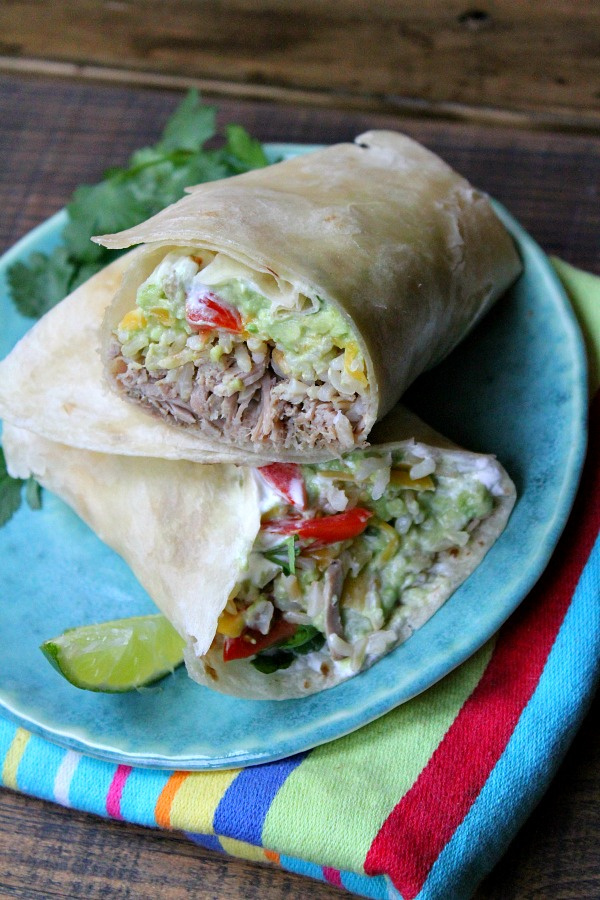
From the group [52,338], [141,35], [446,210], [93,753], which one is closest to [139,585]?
[93,753]

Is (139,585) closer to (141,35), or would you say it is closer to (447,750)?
(447,750)

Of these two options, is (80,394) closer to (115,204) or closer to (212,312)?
(212,312)

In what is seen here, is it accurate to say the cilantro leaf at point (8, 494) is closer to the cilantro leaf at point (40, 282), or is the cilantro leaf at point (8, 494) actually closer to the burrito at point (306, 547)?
the burrito at point (306, 547)

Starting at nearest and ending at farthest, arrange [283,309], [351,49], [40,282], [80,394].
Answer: [283,309] < [80,394] < [40,282] < [351,49]

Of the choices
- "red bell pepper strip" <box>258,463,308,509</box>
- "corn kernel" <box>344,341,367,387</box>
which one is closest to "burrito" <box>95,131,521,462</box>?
"corn kernel" <box>344,341,367,387</box>

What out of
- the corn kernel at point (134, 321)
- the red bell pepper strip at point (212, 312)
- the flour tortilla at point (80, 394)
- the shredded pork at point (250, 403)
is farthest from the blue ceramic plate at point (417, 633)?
the red bell pepper strip at point (212, 312)

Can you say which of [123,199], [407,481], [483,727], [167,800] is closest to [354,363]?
[407,481]

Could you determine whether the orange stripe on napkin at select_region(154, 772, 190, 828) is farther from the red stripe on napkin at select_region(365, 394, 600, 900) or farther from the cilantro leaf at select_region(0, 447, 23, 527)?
the cilantro leaf at select_region(0, 447, 23, 527)
